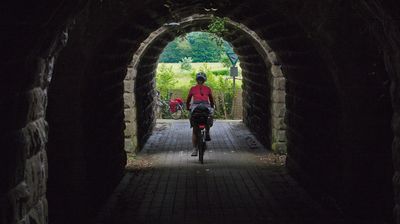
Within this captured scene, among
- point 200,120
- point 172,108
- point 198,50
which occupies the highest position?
point 198,50

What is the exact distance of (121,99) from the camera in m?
10.5

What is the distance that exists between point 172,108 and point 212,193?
1592 centimetres

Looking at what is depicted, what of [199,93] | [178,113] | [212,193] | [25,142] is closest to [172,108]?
[178,113]

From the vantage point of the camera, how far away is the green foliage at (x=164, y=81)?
26.3 meters

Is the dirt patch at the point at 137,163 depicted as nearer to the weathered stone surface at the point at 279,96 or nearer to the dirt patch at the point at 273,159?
the dirt patch at the point at 273,159

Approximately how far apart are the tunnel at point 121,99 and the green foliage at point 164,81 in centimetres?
1538

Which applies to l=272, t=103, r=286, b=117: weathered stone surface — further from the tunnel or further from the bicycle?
the tunnel

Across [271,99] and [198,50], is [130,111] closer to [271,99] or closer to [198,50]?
[271,99]

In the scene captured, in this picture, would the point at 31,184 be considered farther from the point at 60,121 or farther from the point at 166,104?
the point at 166,104

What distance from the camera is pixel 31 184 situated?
402 cm

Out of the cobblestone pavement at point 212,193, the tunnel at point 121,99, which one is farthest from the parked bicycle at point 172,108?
the tunnel at point 121,99

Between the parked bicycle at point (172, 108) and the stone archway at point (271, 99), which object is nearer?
the stone archway at point (271, 99)

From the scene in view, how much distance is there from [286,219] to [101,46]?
2755 mm

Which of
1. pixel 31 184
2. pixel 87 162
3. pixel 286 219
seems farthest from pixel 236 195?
pixel 31 184
